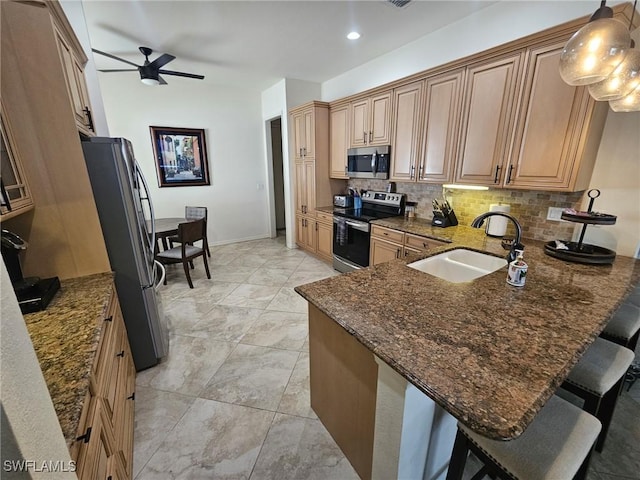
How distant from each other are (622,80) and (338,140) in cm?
293

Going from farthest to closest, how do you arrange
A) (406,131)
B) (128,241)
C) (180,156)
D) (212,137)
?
(212,137) → (180,156) → (406,131) → (128,241)

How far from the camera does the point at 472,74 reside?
2.30 m

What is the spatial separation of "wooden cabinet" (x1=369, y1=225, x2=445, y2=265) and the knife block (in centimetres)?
33

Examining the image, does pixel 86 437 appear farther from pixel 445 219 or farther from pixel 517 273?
pixel 445 219

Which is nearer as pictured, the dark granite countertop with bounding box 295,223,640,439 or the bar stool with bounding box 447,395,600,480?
the dark granite countertop with bounding box 295,223,640,439

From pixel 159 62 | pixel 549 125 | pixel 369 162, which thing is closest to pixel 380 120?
pixel 369 162

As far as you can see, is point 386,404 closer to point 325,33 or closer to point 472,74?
point 472,74

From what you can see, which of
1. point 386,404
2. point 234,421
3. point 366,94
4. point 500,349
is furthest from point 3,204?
point 366,94

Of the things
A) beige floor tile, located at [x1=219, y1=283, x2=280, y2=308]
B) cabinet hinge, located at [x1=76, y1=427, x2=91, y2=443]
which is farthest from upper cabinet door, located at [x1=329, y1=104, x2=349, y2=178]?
cabinet hinge, located at [x1=76, y1=427, x2=91, y2=443]

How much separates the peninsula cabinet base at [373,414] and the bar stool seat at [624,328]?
1.09m

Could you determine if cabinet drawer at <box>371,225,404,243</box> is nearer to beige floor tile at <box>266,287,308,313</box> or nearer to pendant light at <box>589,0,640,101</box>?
beige floor tile at <box>266,287,308,313</box>

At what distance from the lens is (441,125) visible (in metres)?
2.61

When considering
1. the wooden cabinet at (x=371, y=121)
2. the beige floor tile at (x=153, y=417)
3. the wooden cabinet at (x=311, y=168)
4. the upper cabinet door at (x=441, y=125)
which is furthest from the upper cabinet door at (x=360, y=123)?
the beige floor tile at (x=153, y=417)

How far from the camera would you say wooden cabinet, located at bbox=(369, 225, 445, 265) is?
2.64 metres
